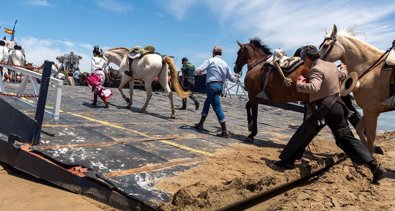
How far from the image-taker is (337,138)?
185 inches

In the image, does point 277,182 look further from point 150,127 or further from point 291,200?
point 150,127

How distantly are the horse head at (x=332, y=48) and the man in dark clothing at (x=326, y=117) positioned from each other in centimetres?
146

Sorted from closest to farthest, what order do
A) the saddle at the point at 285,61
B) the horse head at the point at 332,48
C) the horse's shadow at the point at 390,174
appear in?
the horse's shadow at the point at 390,174
the horse head at the point at 332,48
the saddle at the point at 285,61

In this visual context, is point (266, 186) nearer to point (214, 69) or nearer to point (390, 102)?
point (390, 102)

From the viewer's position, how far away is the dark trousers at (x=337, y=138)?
14.8 feet

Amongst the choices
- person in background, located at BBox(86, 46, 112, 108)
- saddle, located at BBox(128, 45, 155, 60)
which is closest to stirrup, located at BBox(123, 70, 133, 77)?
saddle, located at BBox(128, 45, 155, 60)

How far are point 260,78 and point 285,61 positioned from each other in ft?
1.87

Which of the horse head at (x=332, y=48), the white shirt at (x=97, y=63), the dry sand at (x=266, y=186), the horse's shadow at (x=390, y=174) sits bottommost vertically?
the dry sand at (x=266, y=186)

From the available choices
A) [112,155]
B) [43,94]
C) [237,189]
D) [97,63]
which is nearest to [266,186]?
[237,189]

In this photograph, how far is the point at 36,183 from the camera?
375cm

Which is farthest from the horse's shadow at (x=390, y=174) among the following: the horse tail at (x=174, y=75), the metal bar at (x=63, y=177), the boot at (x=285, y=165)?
the horse tail at (x=174, y=75)

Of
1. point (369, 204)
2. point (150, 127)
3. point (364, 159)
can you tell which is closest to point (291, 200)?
point (369, 204)

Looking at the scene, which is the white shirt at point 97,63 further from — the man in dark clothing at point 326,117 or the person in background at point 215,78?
the man in dark clothing at point 326,117

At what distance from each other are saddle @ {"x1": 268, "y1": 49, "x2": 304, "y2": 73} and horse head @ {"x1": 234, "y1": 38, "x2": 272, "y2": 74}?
36cm
